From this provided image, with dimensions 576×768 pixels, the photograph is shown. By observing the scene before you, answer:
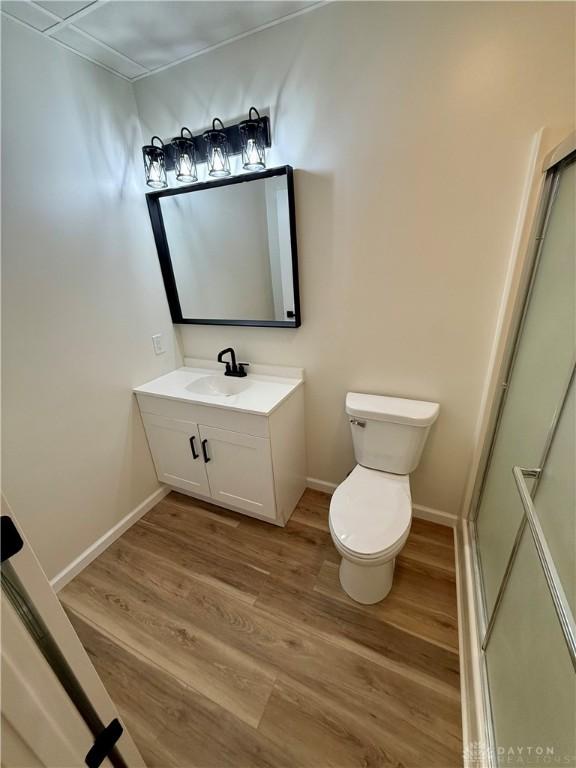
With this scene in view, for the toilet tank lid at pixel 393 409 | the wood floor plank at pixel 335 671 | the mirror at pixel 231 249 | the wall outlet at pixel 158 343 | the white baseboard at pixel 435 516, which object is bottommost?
the wood floor plank at pixel 335 671

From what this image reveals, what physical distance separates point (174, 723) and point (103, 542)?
0.96m

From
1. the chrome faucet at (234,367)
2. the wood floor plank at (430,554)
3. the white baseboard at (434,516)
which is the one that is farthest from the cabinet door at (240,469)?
the white baseboard at (434,516)

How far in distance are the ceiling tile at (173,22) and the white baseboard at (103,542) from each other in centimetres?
233

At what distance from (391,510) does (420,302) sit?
97 cm

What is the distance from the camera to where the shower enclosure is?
0.67 m

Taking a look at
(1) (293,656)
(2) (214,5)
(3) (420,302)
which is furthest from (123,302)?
(1) (293,656)

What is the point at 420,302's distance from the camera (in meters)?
1.47

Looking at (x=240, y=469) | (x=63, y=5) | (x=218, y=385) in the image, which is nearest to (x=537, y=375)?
(x=240, y=469)

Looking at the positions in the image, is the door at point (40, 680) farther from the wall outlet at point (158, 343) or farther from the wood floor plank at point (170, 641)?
the wall outlet at point (158, 343)

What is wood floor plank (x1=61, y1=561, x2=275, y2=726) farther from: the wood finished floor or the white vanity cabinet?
the white vanity cabinet

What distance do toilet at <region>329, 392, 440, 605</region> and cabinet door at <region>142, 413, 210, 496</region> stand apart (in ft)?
2.77

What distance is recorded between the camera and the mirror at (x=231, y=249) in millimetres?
1596

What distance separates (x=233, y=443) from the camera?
1667 millimetres

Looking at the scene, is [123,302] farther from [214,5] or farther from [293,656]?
[293,656]
